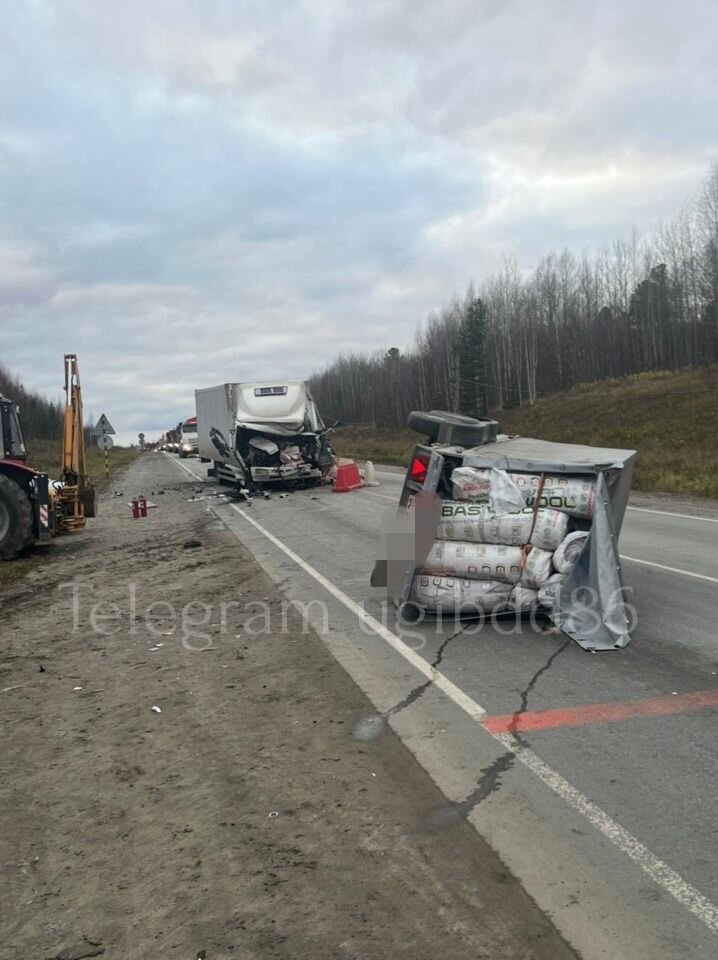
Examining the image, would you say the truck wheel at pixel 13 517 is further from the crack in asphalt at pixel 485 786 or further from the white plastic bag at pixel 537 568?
the crack in asphalt at pixel 485 786

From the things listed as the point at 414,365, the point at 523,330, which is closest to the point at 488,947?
the point at 523,330

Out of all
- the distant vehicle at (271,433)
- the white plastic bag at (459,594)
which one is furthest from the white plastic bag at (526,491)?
the distant vehicle at (271,433)

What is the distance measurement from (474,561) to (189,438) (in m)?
52.9

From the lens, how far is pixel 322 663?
20.1 feet

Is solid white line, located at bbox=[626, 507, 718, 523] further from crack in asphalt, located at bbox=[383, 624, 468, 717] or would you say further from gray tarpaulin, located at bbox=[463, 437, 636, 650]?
crack in asphalt, located at bbox=[383, 624, 468, 717]

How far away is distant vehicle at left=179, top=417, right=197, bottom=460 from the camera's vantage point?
5722 cm

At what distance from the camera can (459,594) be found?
7000mm

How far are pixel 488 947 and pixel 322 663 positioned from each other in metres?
3.48

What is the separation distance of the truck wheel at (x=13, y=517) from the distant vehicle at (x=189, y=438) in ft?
146

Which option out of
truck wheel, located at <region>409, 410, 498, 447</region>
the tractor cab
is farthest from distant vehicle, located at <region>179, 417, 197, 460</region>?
truck wheel, located at <region>409, 410, 498, 447</region>

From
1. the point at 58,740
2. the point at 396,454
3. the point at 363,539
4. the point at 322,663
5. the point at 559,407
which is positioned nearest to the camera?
the point at 58,740

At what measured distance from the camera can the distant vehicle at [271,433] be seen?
22.5 meters

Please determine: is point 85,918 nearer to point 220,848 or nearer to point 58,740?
point 220,848

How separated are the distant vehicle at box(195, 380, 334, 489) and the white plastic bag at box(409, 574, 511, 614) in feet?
51.8
